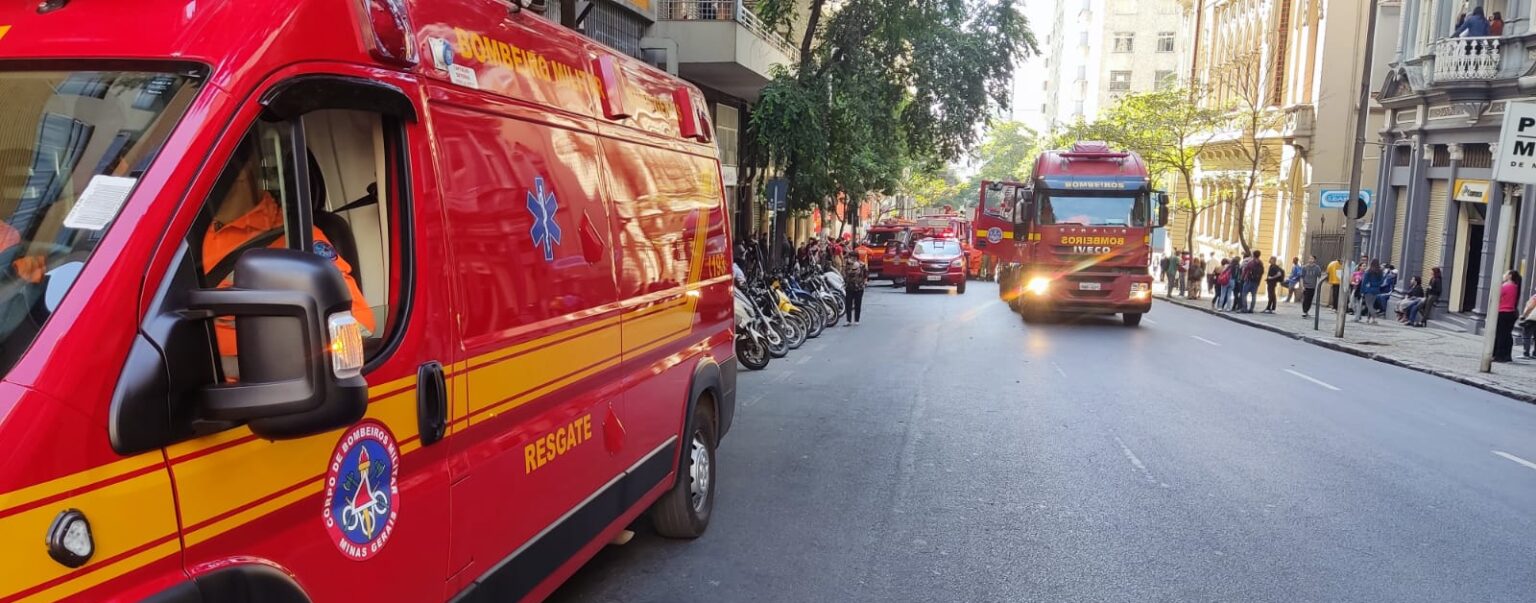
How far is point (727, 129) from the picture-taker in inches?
1102

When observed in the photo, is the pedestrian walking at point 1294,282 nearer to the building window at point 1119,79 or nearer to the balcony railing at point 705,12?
the balcony railing at point 705,12

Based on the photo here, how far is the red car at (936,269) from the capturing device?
31359mm

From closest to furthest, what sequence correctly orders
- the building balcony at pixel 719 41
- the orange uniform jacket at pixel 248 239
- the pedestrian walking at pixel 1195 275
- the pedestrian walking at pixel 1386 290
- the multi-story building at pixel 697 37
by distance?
the orange uniform jacket at pixel 248 239, the multi-story building at pixel 697 37, the building balcony at pixel 719 41, the pedestrian walking at pixel 1386 290, the pedestrian walking at pixel 1195 275

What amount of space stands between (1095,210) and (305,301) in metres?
19.5

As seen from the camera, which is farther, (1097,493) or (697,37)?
(697,37)

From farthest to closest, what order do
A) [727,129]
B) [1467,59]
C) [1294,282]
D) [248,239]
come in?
[1294,282]
[727,129]
[1467,59]
[248,239]

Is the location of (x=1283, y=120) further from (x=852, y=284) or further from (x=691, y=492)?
(x=691, y=492)

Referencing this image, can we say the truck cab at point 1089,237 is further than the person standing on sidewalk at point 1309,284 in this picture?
No

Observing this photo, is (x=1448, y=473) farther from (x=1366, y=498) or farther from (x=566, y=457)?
(x=566, y=457)

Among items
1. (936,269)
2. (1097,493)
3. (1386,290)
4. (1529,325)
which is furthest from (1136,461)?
(936,269)

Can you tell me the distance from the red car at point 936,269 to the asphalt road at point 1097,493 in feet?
58.0

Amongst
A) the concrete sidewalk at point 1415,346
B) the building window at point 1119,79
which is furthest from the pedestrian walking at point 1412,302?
the building window at point 1119,79

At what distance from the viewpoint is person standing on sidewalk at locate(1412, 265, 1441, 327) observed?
23.6 meters

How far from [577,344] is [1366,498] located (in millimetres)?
5838
